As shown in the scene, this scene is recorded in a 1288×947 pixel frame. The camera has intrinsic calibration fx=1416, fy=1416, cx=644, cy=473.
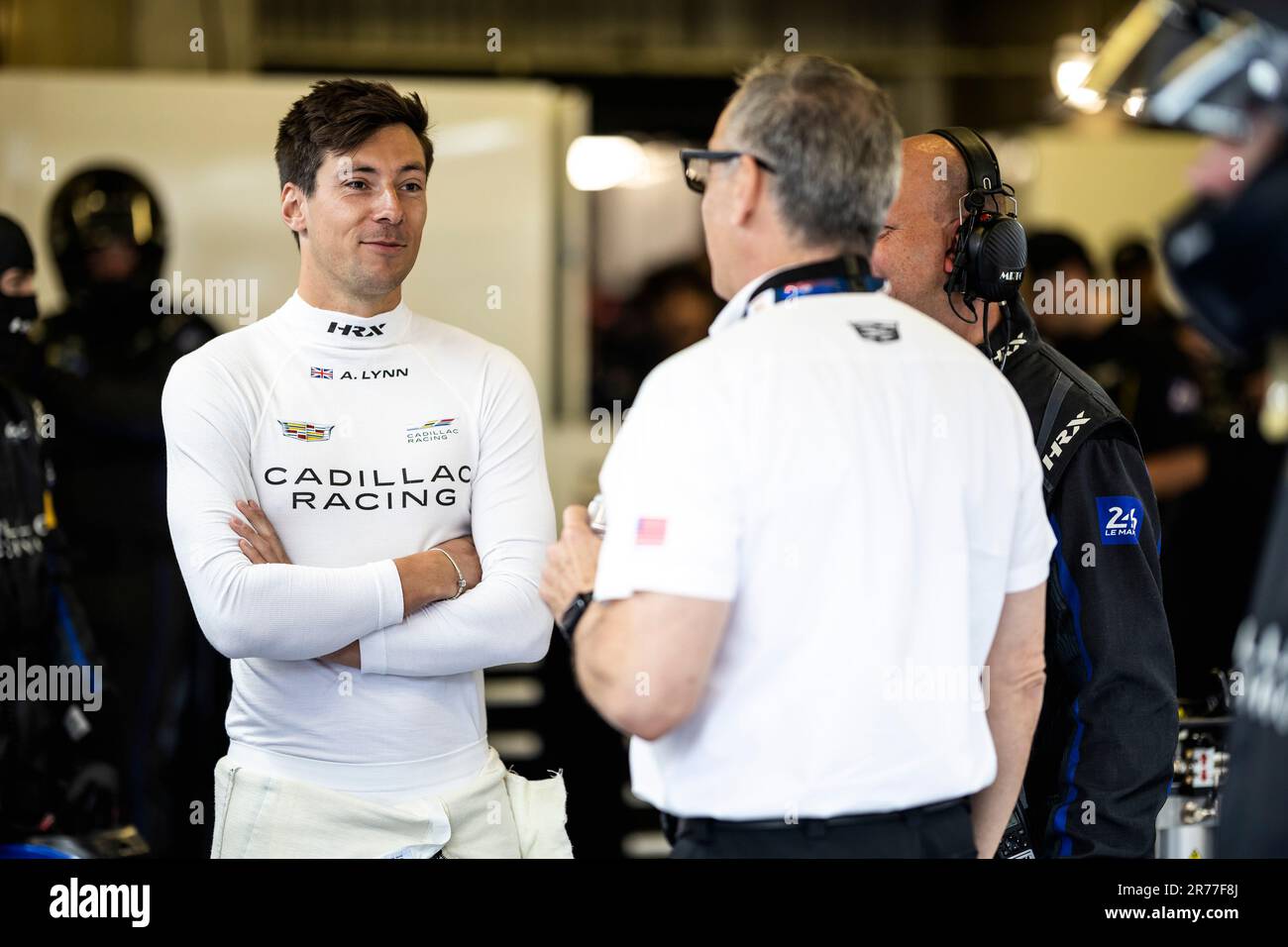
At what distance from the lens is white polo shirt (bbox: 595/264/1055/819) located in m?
1.53

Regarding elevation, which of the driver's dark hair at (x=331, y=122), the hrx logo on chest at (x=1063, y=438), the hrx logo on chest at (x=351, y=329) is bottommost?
the hrx logo on chest at (x=1063, y=438)

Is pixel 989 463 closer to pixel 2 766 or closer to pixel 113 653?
pixel 2 766

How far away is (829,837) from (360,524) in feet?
2.84

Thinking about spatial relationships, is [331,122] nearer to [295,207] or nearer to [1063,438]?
[295,207]

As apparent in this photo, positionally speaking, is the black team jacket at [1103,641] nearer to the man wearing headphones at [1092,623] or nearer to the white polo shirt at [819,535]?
the man wearing headphones at [1092,623]

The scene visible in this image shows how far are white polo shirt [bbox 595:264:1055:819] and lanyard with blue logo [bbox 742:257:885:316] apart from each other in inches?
0.5

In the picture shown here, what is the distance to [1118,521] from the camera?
6.92 feet

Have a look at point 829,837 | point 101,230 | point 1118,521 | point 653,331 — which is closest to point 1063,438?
point 1118,521

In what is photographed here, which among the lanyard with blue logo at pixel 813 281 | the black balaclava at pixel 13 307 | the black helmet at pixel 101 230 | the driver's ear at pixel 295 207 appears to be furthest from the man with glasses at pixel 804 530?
the black helmet at pixel 101 230

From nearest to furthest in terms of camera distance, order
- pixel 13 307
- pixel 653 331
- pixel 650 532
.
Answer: pixel 650 532 < pixel 13 307 < pixel 653 331

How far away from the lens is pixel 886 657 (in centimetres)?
159

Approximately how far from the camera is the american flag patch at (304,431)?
2105 mm

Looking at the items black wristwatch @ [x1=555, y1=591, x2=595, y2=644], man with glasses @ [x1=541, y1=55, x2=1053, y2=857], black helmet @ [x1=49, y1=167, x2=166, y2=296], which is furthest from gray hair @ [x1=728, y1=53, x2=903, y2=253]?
black helmet @ [x1=49, y1=167, x2=166, y2=296]
